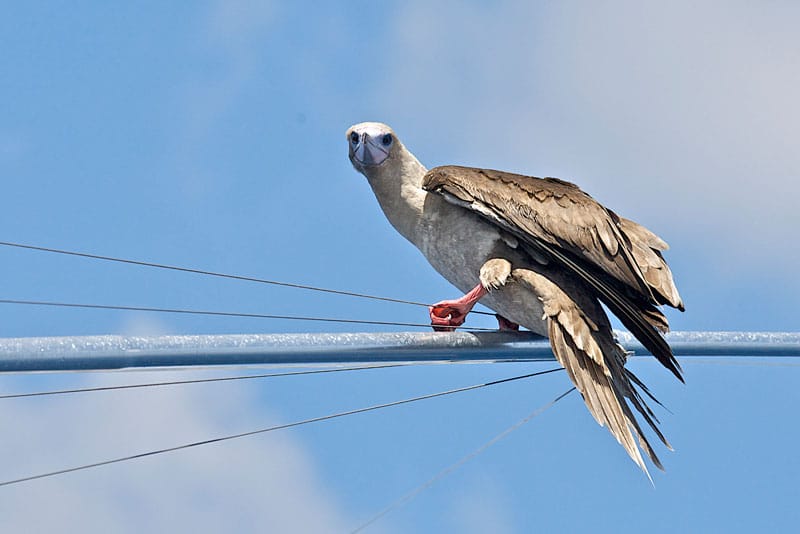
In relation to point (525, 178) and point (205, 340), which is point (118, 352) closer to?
point (205, 340)

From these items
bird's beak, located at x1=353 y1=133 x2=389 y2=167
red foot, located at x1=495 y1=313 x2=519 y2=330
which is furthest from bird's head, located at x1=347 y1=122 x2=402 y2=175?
red foot, located at x1=495 y1=313 x2=519 y2=330

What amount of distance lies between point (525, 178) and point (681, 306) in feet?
3.70

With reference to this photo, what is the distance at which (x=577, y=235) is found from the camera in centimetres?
664

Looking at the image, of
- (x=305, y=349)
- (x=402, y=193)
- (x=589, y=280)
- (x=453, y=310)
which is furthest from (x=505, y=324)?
(x=305, y=349)

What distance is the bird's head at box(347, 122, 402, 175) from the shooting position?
→ 7125mm

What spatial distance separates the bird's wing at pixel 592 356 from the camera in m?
6.40

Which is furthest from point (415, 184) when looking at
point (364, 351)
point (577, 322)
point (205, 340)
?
point (205, 340)

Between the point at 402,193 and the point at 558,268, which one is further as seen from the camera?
the point at 402,193

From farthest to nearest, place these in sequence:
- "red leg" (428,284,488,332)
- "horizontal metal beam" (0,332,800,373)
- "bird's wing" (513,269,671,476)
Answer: "red leg" (428,284,488,332) < "bird's wing" (513,269,671,476) < "horizontal metal beam" (0,332,800,373)

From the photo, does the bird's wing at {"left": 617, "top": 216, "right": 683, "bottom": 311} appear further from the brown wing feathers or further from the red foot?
the red foot

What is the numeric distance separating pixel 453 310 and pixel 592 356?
0.80m

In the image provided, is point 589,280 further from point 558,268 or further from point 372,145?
point 372,145

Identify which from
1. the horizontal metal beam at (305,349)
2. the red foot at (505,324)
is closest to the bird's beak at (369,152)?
the red foot at (505,324)

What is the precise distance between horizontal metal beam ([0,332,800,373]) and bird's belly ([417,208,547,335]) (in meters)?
0.16
